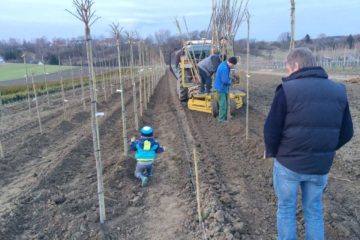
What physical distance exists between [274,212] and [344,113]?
1901 mm

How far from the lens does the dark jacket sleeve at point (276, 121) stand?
3.07m

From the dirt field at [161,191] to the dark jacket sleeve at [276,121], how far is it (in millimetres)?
1205

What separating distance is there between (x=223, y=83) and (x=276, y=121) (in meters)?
6.27

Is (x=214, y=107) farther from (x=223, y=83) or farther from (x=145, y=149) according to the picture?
(x=145, y=149)

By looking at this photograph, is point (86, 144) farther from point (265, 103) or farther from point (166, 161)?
point (265, 103)

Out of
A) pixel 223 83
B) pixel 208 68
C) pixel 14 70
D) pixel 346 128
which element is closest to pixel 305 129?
pixel 346 128

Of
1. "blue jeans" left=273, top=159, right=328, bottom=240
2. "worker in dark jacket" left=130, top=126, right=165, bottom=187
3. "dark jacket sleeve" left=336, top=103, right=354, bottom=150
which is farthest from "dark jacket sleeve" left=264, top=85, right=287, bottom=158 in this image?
"worker in dark jacket" left=130, top=126, right=165, bottom=187

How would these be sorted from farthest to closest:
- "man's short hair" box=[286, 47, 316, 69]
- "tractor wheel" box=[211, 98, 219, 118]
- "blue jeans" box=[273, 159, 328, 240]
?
"tractor wheel" box=[211, 98, 219, 118] < "blue jeans" box=[273, 159, 328, 240] < "man's short hair" box=[286, 47, 316, 69]

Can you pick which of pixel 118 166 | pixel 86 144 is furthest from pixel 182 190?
pixel 86 144

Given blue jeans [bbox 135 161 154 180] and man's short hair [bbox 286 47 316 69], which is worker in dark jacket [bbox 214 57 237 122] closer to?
blue jeans [bbox 135 161 154 180]

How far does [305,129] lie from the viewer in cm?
301

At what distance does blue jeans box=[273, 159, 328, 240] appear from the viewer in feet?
10.5

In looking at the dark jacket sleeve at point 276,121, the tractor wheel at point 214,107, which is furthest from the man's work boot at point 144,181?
the tractor wheel at point 214,107

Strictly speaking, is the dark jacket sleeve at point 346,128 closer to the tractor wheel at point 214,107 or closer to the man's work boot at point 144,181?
the man's work boot at point 144,181
